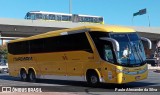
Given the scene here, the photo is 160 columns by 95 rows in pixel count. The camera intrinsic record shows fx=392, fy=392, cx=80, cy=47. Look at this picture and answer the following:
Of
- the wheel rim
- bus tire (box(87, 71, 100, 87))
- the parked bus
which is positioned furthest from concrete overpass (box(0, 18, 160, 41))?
the wheel rim

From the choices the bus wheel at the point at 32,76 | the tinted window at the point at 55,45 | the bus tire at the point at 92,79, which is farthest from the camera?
the bus wheel at the point at 32,76

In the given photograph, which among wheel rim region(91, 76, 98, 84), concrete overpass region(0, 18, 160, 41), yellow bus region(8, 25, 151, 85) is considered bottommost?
wheel rim region(91, 76, 98, 84)

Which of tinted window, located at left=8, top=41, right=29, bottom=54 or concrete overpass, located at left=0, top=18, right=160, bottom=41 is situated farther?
concrete overpass, located at left=0, top=18, right=160, bottom=41

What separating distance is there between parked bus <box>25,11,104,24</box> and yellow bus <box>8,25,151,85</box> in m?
39.4

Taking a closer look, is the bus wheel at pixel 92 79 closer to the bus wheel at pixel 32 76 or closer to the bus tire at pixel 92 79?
the bus tire at pixel 92 79

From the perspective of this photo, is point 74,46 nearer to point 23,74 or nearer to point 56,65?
point 56,65

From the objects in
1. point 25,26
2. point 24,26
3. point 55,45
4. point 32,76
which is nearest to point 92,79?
point 55,45

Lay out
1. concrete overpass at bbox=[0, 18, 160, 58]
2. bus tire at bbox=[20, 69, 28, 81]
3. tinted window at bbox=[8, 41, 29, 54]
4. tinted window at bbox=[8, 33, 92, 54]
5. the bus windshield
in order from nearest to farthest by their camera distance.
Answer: the bus windshield, tinted window at bbox=[8, 33, 92, 54], tinted window at bbox=[8, 41, 29, 54], bus tire at bbox=[20, 69, 28, 81], concrete overpass at bbox=[0, 18, 160, 58]

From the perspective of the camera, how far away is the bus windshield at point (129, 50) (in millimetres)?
18234

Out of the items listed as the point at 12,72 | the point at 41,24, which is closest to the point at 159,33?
the point at 41,24

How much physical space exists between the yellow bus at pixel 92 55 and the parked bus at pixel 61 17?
39398 mm

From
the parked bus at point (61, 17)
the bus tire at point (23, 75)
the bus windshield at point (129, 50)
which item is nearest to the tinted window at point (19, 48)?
the bus tire at point (23, 75)

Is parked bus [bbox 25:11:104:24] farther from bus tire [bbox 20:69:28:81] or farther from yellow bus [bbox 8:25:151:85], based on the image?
yellow bus [bbox 8:25:151:85]

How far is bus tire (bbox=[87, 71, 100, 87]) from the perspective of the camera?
63.6 feet
